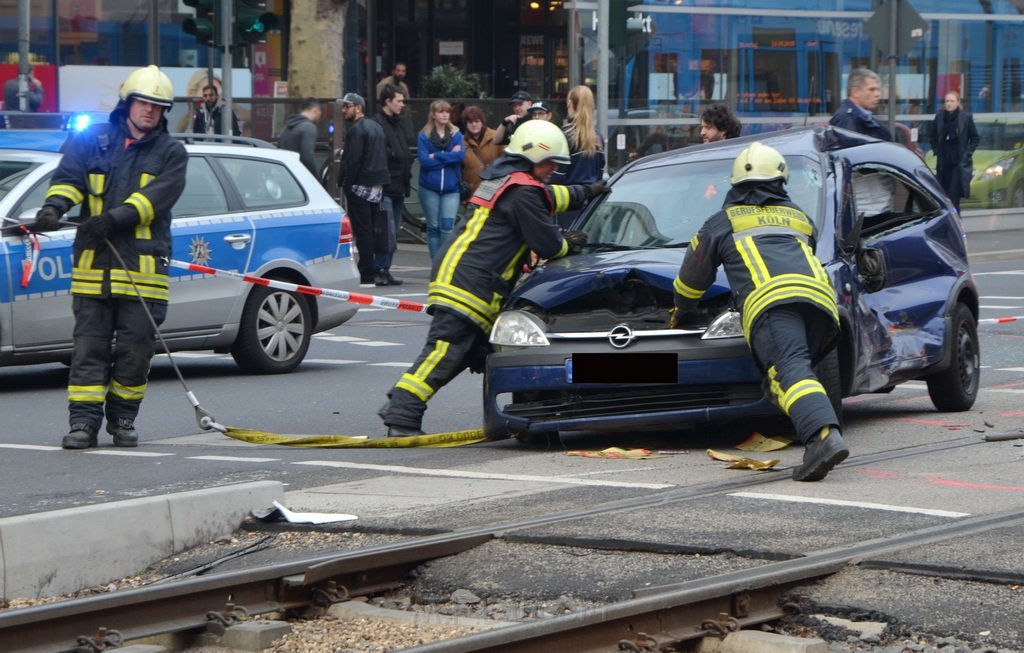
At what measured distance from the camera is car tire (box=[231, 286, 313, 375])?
13.1 metres

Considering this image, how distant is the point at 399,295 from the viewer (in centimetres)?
1903

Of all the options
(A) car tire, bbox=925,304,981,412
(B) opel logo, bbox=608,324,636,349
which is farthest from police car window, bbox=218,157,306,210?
(A) car tire, bbox=925,304,981,412

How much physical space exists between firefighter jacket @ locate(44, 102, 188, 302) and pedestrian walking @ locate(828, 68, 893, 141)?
5.89m

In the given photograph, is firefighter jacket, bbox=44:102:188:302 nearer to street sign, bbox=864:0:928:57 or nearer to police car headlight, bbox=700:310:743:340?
police car headlight, bbox=700:310:743:340

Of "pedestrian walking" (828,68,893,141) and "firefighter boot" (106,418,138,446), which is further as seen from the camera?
"pedestrian walking" (828,68,893,141)

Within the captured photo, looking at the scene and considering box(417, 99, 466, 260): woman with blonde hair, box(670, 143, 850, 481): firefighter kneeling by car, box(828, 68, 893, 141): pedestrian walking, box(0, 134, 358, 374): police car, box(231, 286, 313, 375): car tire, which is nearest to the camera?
box(670, 143, 850, 481): firefighter kneeling by car

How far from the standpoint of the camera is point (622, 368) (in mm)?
8891

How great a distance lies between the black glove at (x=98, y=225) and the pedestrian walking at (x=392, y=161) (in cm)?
1058

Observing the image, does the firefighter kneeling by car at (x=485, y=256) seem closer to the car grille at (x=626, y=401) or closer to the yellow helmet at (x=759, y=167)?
the car grille at (x=626, y=401)

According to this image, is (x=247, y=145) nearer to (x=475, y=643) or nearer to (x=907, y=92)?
(x=475, y=643)

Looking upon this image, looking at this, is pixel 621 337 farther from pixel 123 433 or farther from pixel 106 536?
pixel 106 536

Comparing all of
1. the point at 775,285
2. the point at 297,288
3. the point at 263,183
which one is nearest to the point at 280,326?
the point at 297,288

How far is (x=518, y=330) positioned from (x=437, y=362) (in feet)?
2.13

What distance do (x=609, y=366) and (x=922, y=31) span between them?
43.1ft
